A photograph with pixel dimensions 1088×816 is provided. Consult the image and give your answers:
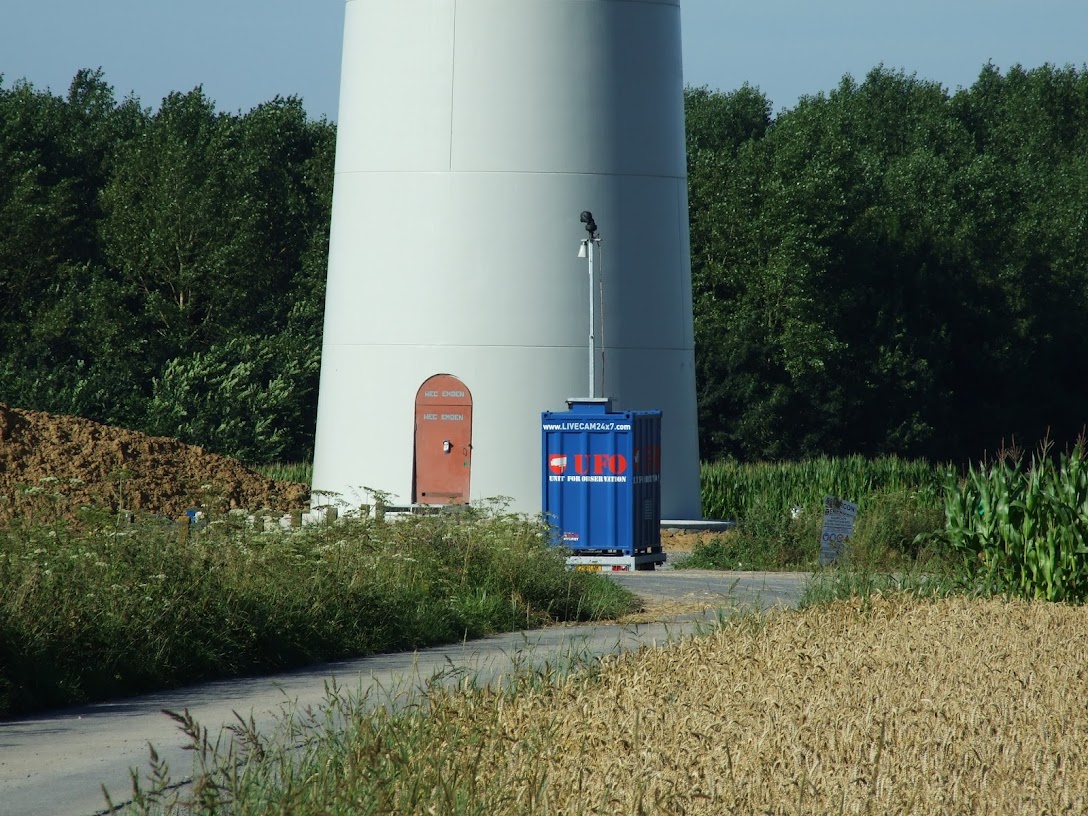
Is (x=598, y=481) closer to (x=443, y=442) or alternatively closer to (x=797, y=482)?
(x=443, y=442)

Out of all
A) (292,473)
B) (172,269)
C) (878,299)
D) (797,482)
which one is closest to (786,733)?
(797,482)

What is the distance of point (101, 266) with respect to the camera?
5441cm

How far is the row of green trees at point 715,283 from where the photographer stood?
51.2 meters

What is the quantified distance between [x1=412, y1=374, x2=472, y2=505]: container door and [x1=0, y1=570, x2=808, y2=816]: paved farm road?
36.3 ft

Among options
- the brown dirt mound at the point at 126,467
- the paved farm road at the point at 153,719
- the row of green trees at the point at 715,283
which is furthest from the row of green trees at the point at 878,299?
the paved farm road at the point at 153,719

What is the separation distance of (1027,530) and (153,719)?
8.32m

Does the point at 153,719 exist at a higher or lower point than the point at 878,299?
lower

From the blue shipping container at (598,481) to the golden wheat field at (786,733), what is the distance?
1125cm

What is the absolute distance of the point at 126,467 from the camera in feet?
78.4

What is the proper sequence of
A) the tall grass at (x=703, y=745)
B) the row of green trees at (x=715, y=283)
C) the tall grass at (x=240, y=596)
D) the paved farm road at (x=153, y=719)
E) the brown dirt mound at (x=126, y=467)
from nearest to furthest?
the tall grass at (x=703, y=745) < the paved farm road at (x=153, y=719) < the tall grass at (x=240, y=596) < the brown dirt mound at (x=126, y=467) < the row of green trees at (x=715, y=283)

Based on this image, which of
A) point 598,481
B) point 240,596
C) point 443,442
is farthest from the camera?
point 443,442

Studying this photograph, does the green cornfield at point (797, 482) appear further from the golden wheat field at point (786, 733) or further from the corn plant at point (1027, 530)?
the golden wheat field at point (786, 733)

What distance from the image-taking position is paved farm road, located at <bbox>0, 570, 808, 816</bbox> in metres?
8.25

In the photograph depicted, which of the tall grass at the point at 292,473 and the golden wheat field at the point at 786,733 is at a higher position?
the tall grass at the point at 292,473
